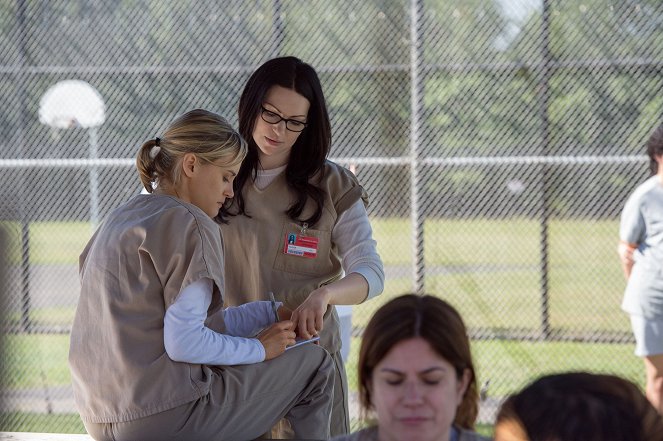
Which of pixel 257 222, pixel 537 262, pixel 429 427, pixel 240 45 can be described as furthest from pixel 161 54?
pixel 429 427

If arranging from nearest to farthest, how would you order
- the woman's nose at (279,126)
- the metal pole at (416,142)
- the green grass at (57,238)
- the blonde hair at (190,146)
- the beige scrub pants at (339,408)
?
the blonde hair at (190,146) → the woman's nose at (279,126) → the beige scrub pants at (339,408) → the metal pole at (416,142) → the green grass at (57,238)

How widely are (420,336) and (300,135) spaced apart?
92cm

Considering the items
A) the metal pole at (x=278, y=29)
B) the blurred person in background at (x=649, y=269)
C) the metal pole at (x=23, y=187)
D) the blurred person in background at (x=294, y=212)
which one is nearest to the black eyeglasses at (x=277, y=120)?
the blurred person in background at (x=294, y=212)

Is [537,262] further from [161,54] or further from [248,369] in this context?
[248,369]

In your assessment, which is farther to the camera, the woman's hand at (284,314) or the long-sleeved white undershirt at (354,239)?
the long-sleeved white undershirt at (354,239)

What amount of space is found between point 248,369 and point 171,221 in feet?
1.16

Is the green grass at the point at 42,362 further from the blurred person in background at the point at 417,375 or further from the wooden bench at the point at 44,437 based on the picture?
the blurred person in background at the point at 417,375

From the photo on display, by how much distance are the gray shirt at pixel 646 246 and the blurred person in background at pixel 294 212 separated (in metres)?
2.40

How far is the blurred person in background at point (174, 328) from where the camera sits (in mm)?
1906

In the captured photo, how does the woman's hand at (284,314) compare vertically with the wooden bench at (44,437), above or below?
above

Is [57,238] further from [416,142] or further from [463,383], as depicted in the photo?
[463,383]

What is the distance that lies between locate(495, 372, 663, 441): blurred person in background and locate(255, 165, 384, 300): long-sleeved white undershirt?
1140 mm

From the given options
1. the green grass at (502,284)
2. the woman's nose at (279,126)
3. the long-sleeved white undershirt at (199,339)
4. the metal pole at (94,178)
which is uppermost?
the metal pole at (94,178)

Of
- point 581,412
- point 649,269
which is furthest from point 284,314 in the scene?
point 649,269
